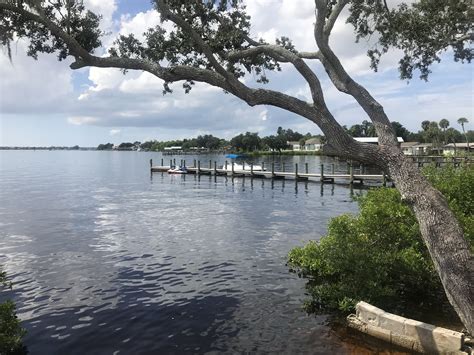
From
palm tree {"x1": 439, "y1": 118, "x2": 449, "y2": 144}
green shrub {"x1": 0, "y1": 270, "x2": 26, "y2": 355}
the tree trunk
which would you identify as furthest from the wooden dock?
palm tree {"x1": 439, "y1": 118, "x2": 449, "y2": 144}

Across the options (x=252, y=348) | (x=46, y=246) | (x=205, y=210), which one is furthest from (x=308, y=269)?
(x=205, y=210)

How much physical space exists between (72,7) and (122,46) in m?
1.59

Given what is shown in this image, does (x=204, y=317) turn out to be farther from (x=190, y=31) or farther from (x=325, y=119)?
(x=190, y=31)

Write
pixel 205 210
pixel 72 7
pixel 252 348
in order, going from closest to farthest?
pixel 252 348
pixel 72 7
pixel 205 210

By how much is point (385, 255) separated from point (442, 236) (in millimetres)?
4995


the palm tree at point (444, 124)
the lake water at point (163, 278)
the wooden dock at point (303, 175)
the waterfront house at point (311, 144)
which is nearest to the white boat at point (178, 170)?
the wooden dock at point (303, 175)

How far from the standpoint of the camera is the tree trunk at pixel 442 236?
686 cm

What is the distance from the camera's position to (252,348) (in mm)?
9859

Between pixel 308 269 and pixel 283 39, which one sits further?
pixel 308 269

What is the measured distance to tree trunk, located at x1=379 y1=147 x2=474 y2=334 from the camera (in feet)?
22.5

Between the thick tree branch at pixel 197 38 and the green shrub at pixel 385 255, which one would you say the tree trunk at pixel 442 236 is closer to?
the thick tree branch at pixel 197 38

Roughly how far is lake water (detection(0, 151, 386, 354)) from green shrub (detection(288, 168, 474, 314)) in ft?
4.17

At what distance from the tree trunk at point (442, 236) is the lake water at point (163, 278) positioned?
10.8ft

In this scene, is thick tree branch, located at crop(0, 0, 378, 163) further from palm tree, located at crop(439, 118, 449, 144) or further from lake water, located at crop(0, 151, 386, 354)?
palm tree, located at crop(439, 118, 449, 144)
